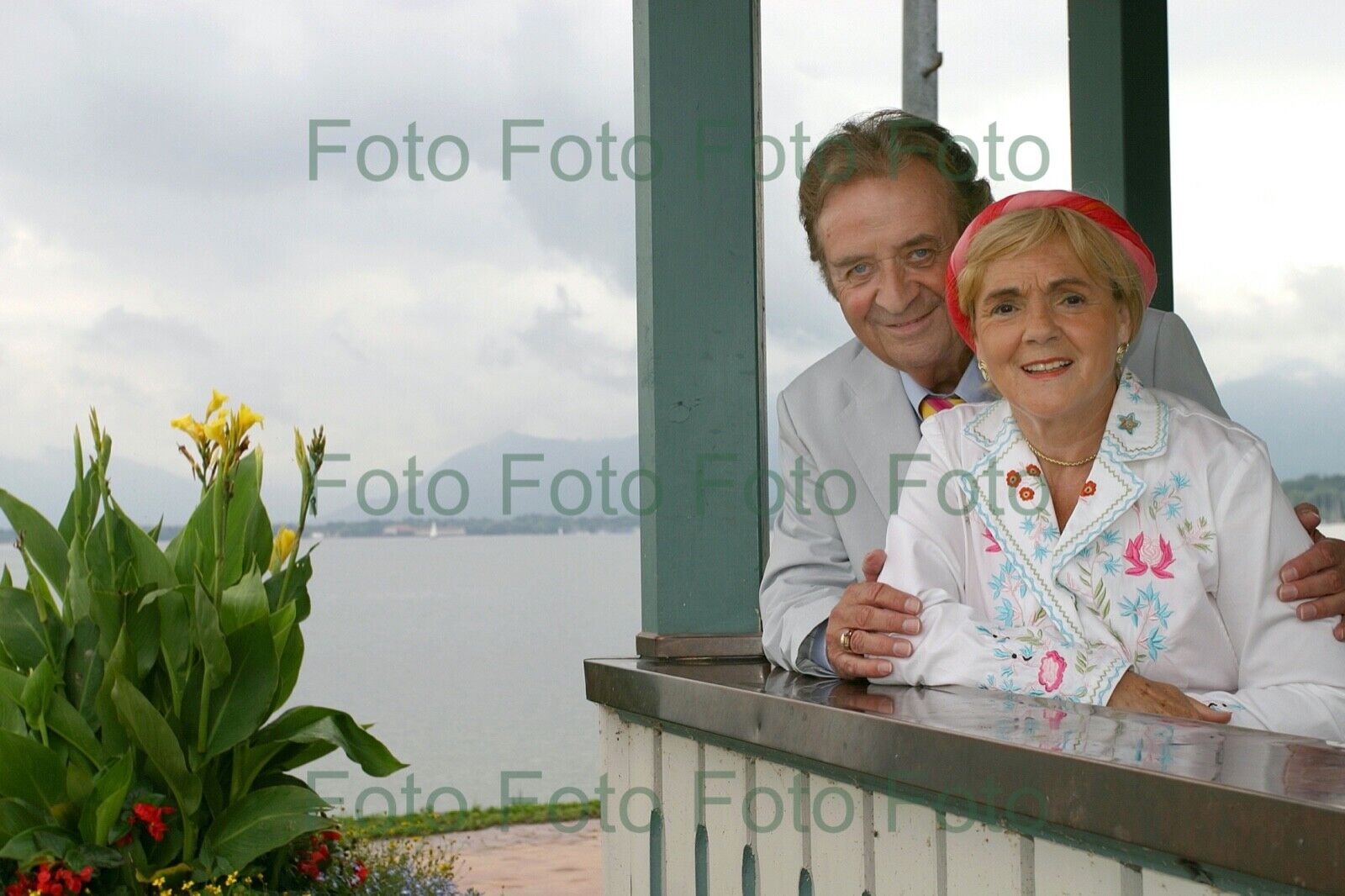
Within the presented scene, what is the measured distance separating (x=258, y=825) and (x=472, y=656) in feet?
32.2

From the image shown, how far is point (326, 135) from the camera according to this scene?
109 inches

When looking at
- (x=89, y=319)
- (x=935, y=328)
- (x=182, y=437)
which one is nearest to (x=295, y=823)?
(x=182, y=437)

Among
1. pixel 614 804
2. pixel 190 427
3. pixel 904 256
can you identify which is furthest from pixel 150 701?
pixel 904 256

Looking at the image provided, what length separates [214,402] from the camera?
3018mm

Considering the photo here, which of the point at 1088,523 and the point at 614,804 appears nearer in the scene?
the point at 1088,523

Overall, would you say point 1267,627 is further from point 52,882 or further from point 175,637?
point 52,882

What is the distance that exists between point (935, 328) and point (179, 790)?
1.97 metres

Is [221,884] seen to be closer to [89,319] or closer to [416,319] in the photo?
[416,319]

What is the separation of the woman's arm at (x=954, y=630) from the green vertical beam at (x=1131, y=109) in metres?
2.15

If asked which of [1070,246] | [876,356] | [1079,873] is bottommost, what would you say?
[1079,873]

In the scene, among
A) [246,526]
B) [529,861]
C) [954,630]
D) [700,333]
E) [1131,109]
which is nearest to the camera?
[954,630]

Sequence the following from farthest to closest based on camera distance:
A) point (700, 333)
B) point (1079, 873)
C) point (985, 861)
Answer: point (700, 333) < point (985, 861) < point (1079, 873)

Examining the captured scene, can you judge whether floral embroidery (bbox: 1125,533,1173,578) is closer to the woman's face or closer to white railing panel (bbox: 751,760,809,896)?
the woman's face

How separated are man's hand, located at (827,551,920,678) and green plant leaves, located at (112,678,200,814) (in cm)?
161
